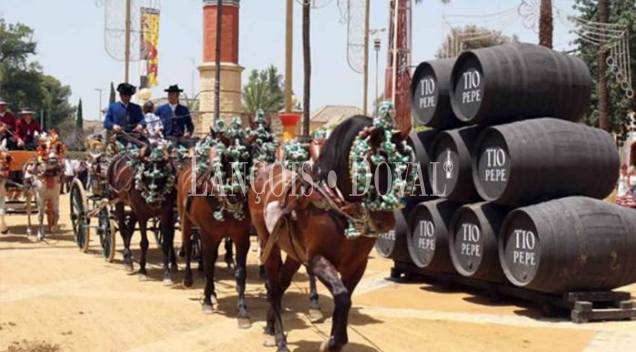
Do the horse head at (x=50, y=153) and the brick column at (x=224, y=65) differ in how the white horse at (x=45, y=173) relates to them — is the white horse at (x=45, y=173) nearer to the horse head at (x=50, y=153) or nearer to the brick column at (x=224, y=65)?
the horse head at (x=50, y=153)

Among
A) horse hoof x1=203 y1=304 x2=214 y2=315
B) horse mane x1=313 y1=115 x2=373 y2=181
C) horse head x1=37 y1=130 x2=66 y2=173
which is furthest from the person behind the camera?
horse head x1=37 y1=130 x2=66 y2=173

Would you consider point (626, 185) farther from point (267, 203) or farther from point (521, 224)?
point (267, 203)

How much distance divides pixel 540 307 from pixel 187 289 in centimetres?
484

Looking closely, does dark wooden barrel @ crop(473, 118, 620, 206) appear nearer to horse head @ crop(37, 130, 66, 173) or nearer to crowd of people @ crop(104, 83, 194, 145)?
crowd of people @ crop(104, 83, 194, 145)

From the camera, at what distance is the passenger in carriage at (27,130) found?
16.4m

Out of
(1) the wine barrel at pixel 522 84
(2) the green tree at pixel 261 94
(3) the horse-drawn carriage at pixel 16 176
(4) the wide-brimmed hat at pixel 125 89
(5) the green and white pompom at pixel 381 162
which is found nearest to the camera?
(5) the green and white pompom at pixel 381 162

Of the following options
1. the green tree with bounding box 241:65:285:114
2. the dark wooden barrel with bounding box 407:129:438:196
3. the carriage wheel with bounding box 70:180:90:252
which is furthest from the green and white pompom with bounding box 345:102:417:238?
the green tree with bounding box 241:65:285:114

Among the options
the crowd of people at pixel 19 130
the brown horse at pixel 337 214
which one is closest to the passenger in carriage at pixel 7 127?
the crowd of people at pixel 19 130

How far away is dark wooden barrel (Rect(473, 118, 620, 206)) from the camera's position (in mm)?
8688

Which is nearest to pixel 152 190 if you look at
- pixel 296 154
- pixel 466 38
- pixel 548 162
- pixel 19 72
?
pixel 296 154

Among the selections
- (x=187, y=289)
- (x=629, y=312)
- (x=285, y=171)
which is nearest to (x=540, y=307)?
(x=629, y=312)

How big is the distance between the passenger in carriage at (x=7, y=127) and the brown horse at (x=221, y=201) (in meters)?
8.40

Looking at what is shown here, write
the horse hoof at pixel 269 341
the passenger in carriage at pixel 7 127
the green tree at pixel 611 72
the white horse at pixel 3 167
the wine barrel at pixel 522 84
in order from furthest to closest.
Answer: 1. the green tree at pixel 611 72
2. the passenger in carriage at pixel 7 127
3. the white horse at pixel 3 167
4. the wine barrel at pixel 522 84
5. the horse hoof at pixel 269 341

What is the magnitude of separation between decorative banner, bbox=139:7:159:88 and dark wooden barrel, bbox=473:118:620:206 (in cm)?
2231
